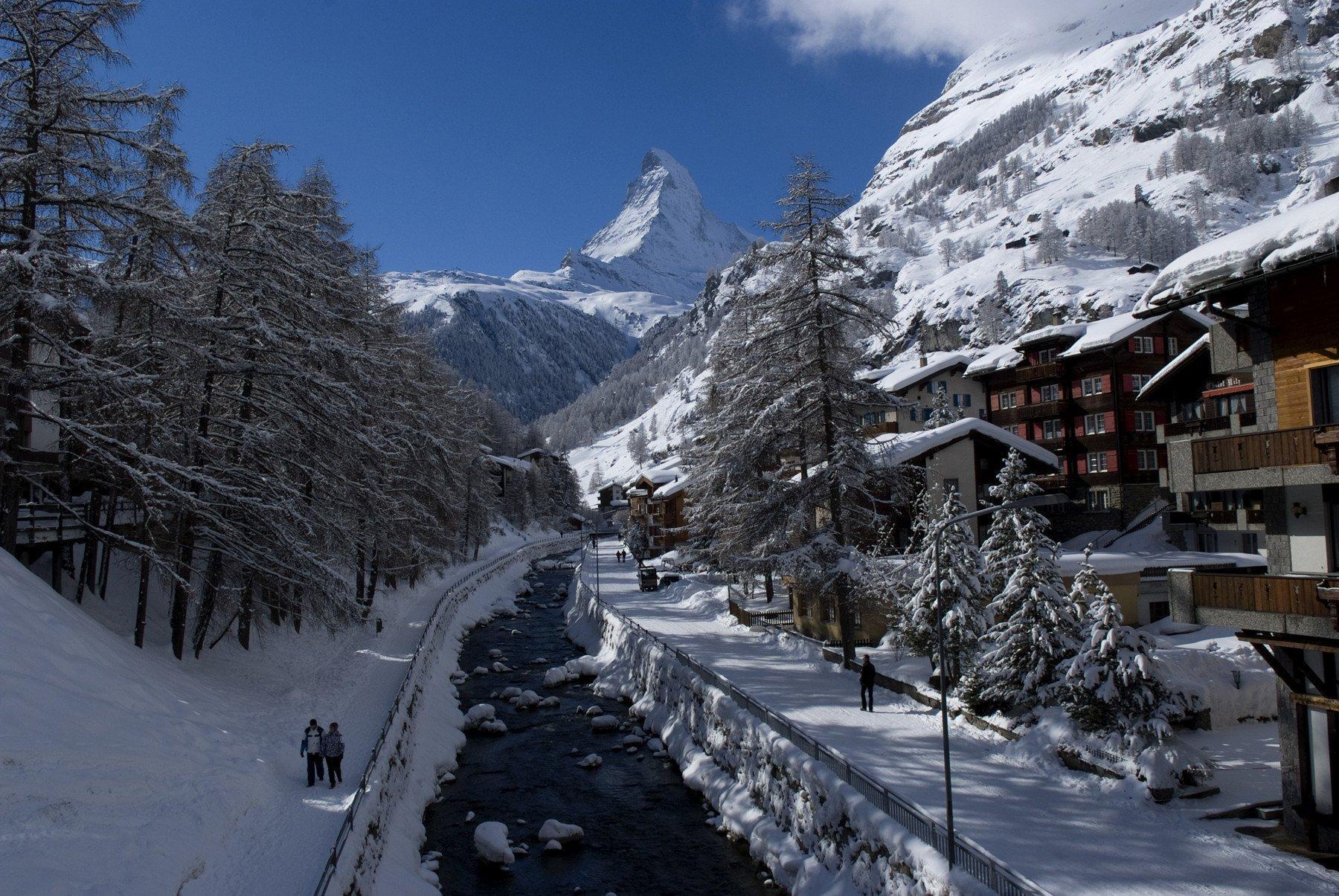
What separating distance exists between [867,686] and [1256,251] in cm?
1423

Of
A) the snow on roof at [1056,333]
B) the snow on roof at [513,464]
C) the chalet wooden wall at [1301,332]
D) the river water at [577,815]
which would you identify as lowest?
the river water at [577,815]

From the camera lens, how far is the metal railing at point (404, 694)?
12.5 metres

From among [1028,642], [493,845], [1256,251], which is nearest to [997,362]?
[1028,642]

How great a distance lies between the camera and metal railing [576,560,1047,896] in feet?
36.1

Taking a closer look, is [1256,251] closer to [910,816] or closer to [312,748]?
[910,816]

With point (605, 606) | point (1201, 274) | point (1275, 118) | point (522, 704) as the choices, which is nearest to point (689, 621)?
point (605, 606)

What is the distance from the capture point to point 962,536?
2414 cm

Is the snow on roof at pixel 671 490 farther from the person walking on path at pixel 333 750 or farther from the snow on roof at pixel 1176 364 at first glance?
the person walking on path at pixel 333 750

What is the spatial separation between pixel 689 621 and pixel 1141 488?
30528 millimetres

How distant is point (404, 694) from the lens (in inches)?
926

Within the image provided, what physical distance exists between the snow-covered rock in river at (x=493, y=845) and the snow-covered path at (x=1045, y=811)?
8.18 m

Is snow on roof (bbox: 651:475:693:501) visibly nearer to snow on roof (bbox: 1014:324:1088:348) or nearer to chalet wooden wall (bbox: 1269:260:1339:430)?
snow on roof (bbox: 1014:324:1088:348)

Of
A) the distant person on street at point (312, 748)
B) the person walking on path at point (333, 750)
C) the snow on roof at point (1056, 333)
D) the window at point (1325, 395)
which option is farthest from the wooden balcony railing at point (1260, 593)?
the snow on roof at point (1056, 333)

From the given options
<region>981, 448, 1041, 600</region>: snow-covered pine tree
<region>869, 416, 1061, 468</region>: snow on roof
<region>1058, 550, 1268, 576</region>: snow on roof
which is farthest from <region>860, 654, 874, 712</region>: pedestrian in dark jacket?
<region>869, 416, 1061, 468</region>: snow on roof
